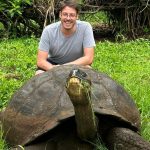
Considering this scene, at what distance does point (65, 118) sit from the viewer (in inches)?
129

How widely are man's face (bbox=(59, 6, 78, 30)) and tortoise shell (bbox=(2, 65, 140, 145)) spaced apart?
1.12 metres

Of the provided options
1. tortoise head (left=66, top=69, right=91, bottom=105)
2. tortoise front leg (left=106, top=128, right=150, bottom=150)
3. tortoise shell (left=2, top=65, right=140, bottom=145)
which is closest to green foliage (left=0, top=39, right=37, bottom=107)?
tortoise shell (left=2, top=65, right=140, bottom=145)

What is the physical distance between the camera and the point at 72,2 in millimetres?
4836

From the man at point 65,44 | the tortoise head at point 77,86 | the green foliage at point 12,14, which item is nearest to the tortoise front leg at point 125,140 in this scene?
the tortoise head at point 77,86

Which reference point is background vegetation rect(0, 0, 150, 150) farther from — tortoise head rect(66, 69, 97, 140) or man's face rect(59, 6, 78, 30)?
man's face rect(59, 6, 78, 30)

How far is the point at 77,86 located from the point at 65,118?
1.83 ft

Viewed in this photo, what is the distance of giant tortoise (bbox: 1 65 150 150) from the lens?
10.9 ft

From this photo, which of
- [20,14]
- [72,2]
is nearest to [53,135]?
[72,2]

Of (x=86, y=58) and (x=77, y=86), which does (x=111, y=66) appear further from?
(x=77, y=86)

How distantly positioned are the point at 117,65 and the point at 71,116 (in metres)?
3.91

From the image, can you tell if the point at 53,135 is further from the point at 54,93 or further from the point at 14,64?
the point at 14,64

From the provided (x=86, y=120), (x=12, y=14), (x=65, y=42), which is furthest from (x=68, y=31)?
(x=12, y=14)

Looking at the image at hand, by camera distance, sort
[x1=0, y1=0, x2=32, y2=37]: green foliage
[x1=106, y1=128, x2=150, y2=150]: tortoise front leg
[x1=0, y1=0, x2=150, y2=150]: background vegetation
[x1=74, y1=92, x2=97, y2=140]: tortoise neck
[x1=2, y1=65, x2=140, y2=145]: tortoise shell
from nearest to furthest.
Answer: [x1=74, y1=92, x2=97, y2=140]: tortoise neck < [x1=106, y1=128, x2=150, y2=150]: tortoise front leg < [x1=2, y1=65, x2=140, y2=145]: tortoise shell < [x1=0, y1=0, x2=150, y2=150]: background vegetation < [x1=0, y1=0, x2=32, y2=37]: green foliage

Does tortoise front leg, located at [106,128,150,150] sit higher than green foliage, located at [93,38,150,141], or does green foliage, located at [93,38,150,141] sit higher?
tortoise front leg, located at [106,128,150,150]
